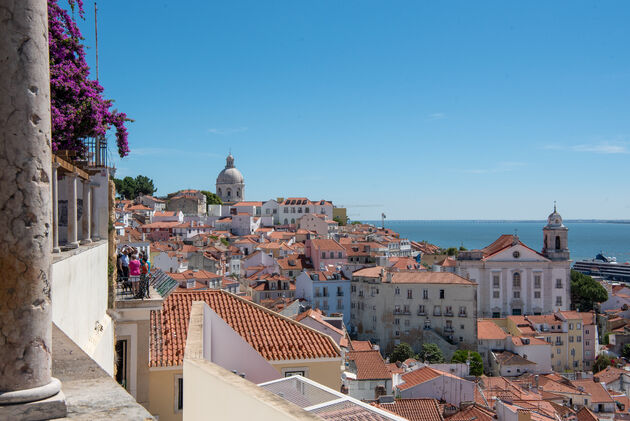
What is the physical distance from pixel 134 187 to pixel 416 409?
92.7 meters

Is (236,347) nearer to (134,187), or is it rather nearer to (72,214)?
(72,214)

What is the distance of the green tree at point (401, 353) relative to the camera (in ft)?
144

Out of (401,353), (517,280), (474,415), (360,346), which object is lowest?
(401,353)

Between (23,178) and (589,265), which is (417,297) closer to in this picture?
(23,178)

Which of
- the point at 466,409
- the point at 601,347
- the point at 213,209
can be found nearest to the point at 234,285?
the point at 466,409

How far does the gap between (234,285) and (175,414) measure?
4122 centimetres

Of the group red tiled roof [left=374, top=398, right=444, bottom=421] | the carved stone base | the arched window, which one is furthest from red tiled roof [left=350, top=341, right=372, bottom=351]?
the carved stone base

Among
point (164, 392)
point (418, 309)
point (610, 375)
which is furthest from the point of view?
point (418, 309)

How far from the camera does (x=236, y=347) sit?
7949mm

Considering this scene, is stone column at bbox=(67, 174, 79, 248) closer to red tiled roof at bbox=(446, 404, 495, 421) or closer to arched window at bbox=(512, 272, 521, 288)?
red tiled roof at bbox=(446, 404, 495, 421)

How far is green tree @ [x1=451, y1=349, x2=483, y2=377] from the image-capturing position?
40.1 meters

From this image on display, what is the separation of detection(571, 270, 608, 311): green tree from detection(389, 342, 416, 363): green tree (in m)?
31.3


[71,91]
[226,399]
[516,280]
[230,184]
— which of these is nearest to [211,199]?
[230,184]

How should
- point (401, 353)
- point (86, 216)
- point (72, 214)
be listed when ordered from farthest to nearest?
point (401, 353)
point (86, 216)
point (72, 214)
